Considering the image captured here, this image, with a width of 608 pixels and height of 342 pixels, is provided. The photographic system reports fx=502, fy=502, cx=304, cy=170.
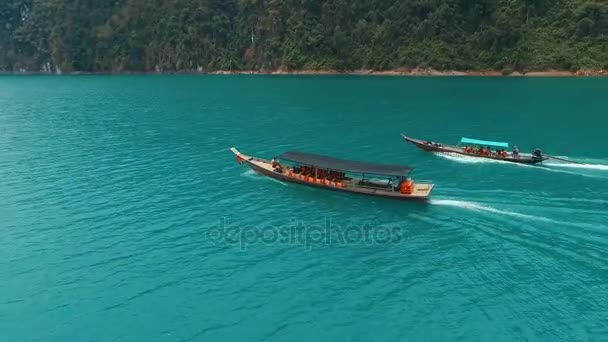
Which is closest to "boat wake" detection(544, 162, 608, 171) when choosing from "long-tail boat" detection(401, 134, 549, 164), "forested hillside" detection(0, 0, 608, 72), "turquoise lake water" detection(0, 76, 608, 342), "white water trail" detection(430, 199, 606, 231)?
"turquoise lake water" detection(0, 76, 608, 342)

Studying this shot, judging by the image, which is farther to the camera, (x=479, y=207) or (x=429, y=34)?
(x=429, y=34)

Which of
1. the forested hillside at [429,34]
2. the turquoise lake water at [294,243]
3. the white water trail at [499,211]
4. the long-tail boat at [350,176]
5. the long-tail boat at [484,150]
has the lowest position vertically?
the turquoise lake water at [294,243]

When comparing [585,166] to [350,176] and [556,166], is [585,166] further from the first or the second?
[350,176]

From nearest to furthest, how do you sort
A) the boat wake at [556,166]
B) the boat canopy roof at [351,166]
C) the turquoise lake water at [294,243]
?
1. the turquoise lake water at [294,243]
2. the boat canopy roof at [351,166]
3. the boat wake at [556,166]

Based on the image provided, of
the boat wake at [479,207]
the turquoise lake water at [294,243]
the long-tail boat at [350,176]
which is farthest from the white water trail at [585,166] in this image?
the boat wake at [479,207]

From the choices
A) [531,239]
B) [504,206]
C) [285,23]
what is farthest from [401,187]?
[285,23]

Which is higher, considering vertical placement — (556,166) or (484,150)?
(484,150)

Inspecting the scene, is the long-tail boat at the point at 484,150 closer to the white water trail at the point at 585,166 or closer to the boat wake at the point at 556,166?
the boat wake at the point at 556,166

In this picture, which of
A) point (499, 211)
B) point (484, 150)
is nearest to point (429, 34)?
point (484, 150)
